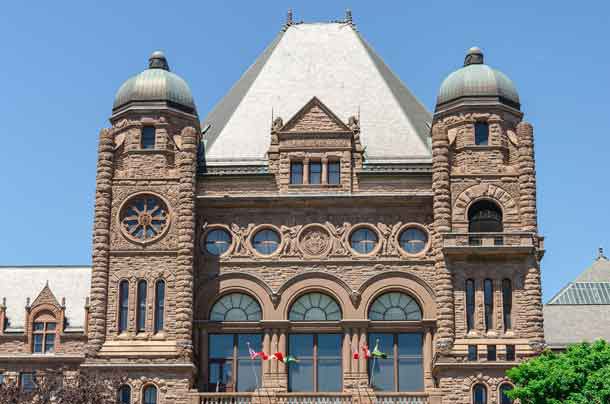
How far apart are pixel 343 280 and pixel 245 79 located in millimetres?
15615

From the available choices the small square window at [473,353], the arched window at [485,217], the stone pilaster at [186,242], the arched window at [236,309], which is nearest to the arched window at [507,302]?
the small square window at [473,353]

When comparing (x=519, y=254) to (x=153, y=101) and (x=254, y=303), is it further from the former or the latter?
(x=153, y=101)

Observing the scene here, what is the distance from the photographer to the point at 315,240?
62281 millimetres

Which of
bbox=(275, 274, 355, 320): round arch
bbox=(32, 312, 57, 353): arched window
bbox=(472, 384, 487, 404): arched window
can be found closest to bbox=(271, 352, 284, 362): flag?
bbox=(275, 274, 355, 320): round arch

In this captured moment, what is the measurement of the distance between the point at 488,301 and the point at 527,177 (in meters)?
6.37

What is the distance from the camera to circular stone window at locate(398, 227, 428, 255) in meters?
62.0

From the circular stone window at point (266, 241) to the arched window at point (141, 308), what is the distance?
5.72 m

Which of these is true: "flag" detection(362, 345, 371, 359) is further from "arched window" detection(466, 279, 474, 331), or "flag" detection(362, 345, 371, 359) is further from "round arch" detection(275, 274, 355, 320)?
"arched window" detection(466, 279, 474, 331)

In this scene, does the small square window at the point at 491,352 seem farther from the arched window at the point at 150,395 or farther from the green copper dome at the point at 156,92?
the green copper dome at the point at 156,92

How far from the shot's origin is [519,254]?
59.8 metres

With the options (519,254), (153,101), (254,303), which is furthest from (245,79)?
(519,254)

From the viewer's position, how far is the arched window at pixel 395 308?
61438 mm

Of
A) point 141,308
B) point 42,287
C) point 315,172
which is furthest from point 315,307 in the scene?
point 42,287

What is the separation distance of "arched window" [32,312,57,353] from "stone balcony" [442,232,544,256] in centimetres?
1983
